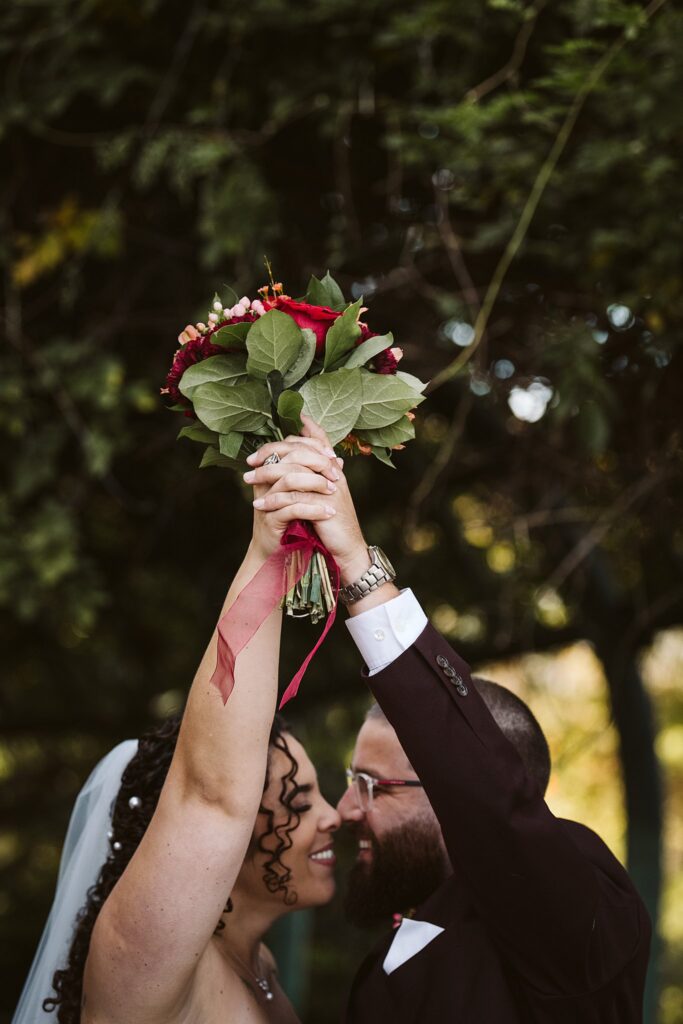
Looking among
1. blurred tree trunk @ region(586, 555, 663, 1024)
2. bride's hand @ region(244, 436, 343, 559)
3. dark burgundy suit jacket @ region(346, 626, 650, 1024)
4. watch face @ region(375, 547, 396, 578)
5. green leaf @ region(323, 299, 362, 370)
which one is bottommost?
dark burgundy suit jacket @ region(346, 626, 650, 1024)

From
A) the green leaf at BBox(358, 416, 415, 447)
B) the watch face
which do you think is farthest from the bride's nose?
the green leaf at BBox(358, 416, 415, 447)

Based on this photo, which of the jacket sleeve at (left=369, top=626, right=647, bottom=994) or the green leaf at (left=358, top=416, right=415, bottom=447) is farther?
the green leaf at (left=358, top=416, right=415, bottom=447)

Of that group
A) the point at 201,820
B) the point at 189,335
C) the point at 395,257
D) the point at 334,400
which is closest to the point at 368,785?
the point at 201,820

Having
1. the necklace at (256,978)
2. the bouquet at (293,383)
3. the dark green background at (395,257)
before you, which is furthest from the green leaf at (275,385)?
the dark green background at (395,257)

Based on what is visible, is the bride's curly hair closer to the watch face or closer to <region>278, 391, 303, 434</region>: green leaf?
the watch face

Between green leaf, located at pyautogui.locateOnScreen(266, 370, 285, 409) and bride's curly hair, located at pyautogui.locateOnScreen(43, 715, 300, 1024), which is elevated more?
green leaf, located at pyautogui.locateOnScreen(266, 370, 285, 409)

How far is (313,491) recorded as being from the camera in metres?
1.73

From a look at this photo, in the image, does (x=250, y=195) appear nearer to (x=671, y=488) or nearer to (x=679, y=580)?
(x=671, y=488)

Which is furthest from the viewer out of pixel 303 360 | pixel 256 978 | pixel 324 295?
pixel 256 978

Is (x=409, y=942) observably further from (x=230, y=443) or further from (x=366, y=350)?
(x=366, y=350)

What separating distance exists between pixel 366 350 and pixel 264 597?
0.48m

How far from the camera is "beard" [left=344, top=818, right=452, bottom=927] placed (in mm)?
2480

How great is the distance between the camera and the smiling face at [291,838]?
248 cm

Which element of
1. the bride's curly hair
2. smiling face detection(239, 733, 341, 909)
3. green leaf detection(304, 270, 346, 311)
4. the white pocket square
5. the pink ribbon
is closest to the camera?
the pink ribbon
